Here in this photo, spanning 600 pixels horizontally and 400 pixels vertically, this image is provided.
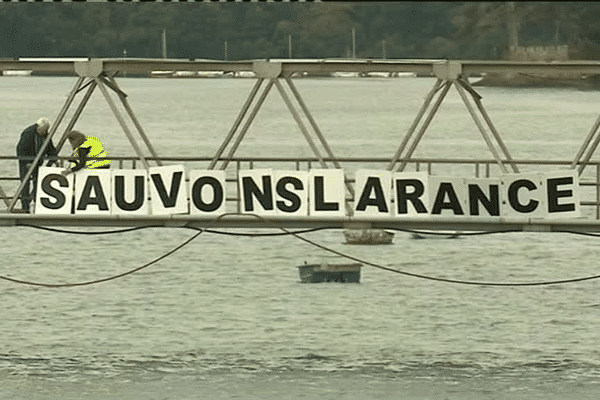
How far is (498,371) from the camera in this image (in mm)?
38844

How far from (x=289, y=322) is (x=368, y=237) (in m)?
18.2

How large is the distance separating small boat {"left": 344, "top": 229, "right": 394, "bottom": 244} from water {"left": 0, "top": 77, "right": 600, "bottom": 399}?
46cm

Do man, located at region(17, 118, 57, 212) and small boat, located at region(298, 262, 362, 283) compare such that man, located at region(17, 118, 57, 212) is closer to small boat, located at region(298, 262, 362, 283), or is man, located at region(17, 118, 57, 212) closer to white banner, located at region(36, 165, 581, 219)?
white banner, located at region(36, 165, 581, 219)

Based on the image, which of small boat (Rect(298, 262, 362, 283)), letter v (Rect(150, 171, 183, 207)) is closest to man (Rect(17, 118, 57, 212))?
letter v (Rect(150, 171, 183, 207))

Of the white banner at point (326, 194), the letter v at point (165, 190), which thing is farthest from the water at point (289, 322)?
the letter v at point (165, 190)

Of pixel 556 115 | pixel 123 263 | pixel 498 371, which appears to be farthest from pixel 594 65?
pixel 556 115

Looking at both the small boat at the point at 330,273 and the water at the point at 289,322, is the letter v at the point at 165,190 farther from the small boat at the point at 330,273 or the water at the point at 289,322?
the small boat at the point at 330,273

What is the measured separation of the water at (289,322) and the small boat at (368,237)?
463 mm

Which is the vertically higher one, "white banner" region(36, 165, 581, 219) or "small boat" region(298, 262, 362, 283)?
"white banner" region(36, 165, 581, 219)

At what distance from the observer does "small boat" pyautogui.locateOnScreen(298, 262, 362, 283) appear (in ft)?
180

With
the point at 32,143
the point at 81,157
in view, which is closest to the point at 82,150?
the point at 81,157

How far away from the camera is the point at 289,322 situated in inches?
1887

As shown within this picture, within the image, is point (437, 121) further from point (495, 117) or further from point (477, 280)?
point (477, 280)

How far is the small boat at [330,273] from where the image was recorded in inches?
2160
